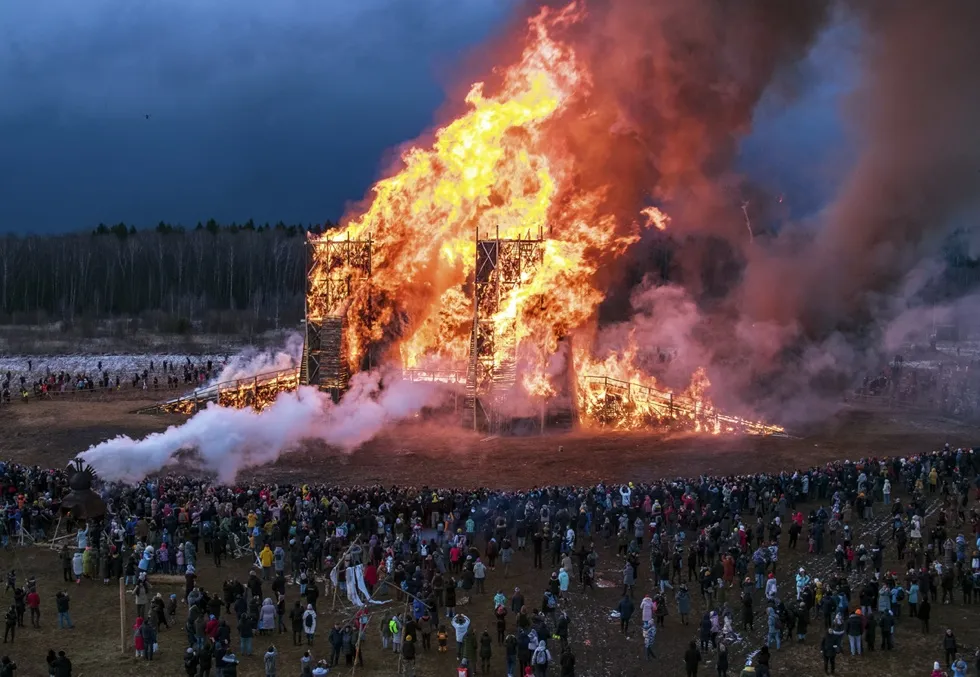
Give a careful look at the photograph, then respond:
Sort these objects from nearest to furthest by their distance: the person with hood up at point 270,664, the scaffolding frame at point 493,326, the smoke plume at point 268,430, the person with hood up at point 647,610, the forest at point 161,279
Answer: the person with hood up at point 270,664 → the person with hood up at point 647,610 → the smoke plume at point 268,430 → the scaffolding frame at point 493,326 → the forest at point 161,279

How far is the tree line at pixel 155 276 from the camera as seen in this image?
8312 cm

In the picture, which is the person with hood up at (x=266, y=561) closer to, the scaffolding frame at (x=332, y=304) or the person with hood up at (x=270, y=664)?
the person with hood up at (x=270, y=664)

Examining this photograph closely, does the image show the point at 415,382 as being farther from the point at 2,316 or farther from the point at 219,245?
the point at 219,245

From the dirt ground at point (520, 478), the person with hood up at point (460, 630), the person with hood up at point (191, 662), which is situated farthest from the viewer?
the dirt ground at point (520, 478)

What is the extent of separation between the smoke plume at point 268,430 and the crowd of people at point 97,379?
525 inches

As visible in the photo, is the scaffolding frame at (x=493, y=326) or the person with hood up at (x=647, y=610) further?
the scaffolding frame at (x=493, y=326)

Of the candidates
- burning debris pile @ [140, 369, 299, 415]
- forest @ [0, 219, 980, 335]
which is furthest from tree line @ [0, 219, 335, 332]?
burning debris pile @ [140, 369, 299, 415]

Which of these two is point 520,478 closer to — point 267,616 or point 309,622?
point 267,616

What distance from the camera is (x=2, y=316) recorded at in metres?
78.4

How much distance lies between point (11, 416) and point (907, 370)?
46549 millimetres

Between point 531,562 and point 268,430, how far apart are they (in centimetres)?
1538

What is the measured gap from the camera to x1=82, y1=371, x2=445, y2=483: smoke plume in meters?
29.3

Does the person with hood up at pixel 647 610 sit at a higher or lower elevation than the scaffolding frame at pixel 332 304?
lower

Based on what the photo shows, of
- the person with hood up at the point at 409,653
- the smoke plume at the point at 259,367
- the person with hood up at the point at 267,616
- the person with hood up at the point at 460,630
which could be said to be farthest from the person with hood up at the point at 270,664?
the smoke plume at the point at 259,367
